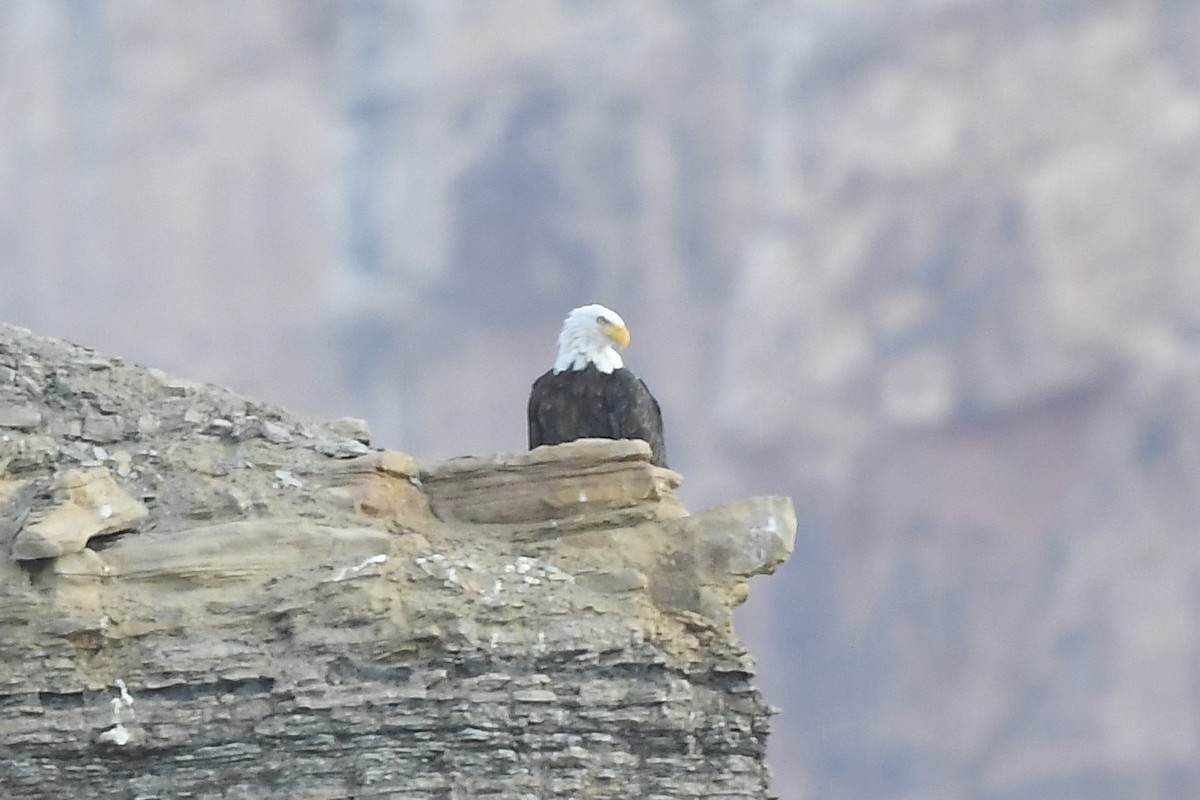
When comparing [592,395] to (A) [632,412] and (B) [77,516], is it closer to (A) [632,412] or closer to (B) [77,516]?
(A) [632,412]

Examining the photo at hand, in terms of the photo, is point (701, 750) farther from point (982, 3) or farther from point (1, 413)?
point (982, 3)

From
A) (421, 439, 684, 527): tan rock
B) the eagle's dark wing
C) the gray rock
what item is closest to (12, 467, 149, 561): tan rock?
the gray rock

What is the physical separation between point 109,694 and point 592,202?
3382 cm

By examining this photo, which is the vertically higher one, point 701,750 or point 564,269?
point 564,269

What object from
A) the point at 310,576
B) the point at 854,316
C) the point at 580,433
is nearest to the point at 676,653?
the point at 310,576

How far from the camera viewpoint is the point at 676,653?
10.9 meters

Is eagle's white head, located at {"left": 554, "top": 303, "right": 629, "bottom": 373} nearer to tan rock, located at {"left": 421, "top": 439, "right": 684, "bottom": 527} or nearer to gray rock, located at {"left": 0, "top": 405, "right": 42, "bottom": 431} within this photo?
tan rock, located at {"left": 421, "top": 439, "right": 684, "bottom": 527}

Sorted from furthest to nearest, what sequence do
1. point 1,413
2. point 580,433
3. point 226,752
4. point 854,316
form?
point 854,316, point 580,433, point 1,413, point 226,752

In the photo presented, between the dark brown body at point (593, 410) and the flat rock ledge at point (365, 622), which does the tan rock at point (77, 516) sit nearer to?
the flat rock ledge at point (365, 622)

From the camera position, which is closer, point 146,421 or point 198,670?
point 198,670

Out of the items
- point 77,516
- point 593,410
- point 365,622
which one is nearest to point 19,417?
point 77,516

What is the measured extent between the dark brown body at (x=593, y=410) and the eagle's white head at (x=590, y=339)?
11cm

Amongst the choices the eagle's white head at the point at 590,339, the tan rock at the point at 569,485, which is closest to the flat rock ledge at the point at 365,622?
the tan rock at the point at 569,485

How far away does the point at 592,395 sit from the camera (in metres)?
14.5
